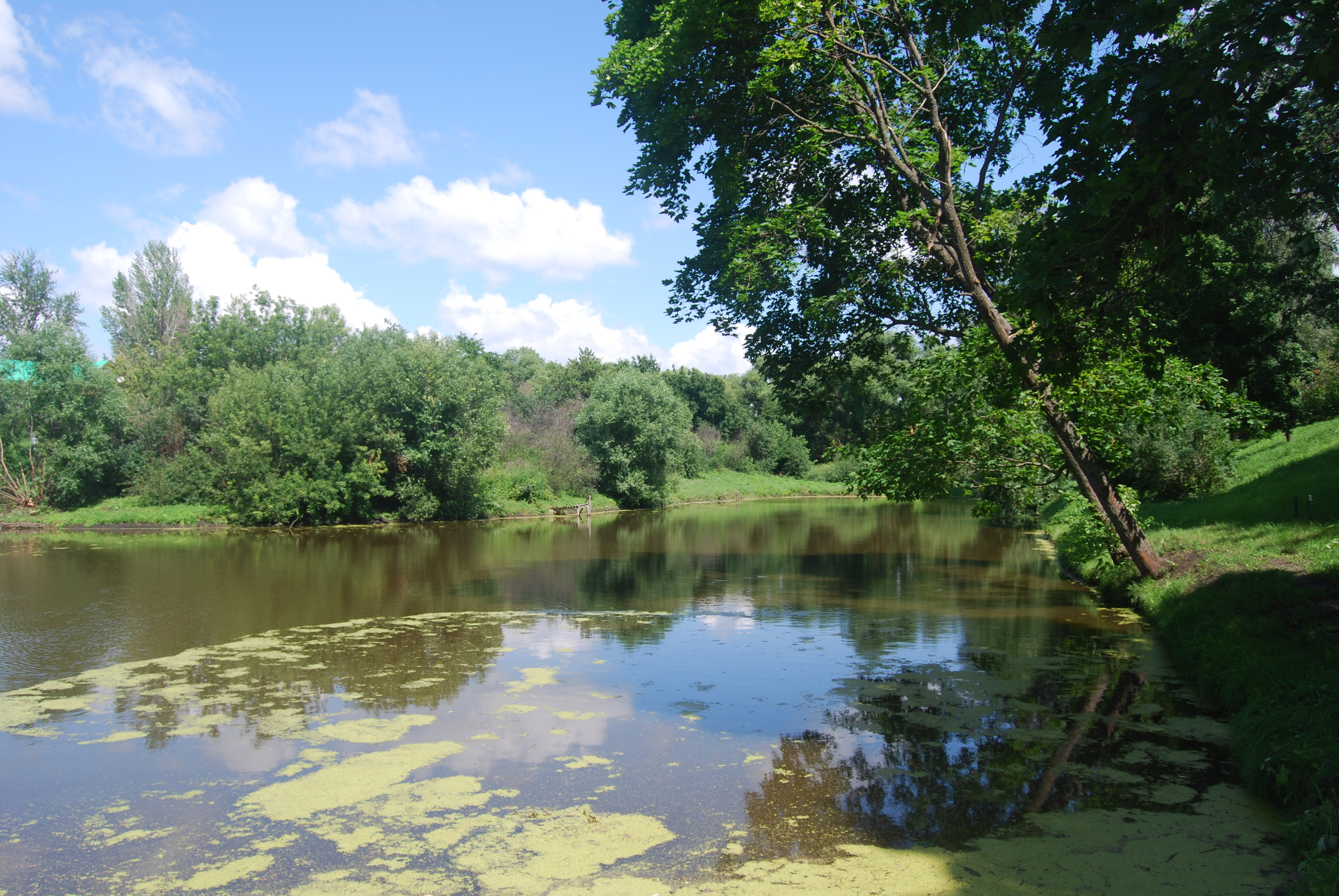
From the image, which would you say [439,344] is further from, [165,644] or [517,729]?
[517,729]

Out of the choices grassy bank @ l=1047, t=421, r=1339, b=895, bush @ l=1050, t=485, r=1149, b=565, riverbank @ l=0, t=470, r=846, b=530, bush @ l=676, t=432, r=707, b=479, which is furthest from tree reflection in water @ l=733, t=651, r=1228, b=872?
bush @ l=676, t=432, r=707, b=479

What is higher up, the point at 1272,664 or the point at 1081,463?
the point at 1081,463

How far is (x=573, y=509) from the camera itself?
42.5 meters

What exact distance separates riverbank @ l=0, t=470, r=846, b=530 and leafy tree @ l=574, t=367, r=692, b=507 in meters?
1.51

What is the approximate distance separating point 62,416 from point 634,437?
26.4 m

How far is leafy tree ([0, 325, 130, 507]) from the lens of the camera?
35.8 metres

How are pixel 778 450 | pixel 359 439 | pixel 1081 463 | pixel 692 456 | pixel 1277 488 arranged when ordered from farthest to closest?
pixel 778 450 < pixel 692 456 < pixel 359 439 < pixel 1277 488 < pixel 1081 463

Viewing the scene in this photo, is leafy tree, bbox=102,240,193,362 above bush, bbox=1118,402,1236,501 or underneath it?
above

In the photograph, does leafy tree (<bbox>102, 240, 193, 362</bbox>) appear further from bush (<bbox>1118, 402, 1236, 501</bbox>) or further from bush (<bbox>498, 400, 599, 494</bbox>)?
bush (<bbox>1118, 402, 1236, 501</bbox>)

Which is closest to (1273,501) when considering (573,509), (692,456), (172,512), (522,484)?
(573,509)

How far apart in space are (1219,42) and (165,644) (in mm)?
13518

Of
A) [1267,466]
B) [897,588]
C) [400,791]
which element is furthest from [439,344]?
[400,791]

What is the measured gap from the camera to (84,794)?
20.8 feet

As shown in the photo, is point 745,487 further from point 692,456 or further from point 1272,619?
point 1272,619
